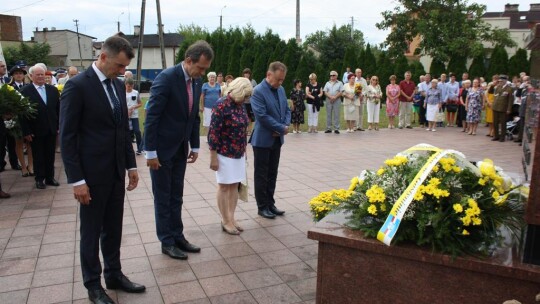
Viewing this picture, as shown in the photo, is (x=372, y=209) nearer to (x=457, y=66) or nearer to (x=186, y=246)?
(x=186, y=246)

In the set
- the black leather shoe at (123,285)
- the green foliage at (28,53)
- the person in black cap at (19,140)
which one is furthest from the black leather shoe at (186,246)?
the green foliage at (28,53)

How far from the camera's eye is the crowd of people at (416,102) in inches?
500

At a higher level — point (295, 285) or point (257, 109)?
point (257, 109)

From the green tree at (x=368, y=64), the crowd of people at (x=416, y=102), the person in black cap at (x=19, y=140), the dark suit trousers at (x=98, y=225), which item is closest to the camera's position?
the dark suit trousers at (x=98, y=225)

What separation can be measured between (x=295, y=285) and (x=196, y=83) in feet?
6.84

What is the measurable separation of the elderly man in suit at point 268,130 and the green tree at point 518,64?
21443mm

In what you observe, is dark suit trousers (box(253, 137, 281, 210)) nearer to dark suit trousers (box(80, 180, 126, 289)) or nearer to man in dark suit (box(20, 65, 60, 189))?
dark suit trousers (box(80, 180, 126, 289))

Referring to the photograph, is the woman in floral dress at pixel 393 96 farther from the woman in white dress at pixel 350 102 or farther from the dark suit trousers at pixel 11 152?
the dark suit trousers at pixel 11 152

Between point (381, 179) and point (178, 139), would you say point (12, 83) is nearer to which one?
point (178, 139)

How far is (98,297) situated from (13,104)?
475cm

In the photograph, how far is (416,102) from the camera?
16469 millimetres

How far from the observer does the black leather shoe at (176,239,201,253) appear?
446cm

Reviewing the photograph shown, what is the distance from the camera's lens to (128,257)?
171 inches

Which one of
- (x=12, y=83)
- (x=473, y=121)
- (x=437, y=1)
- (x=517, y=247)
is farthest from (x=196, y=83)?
(x=437, y=1)
